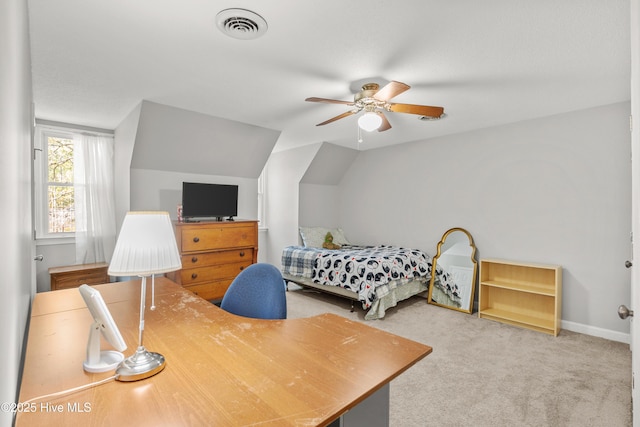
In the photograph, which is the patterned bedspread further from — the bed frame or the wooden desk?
the wooden desk

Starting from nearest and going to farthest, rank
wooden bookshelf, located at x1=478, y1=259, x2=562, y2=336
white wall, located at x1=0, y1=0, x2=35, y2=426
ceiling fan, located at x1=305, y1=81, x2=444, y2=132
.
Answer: white wall, located at x1=0, y1=0, x2=35, y2=426
ceiling fan, located at x1=305, y1=81, x2=444, y2=132
wooden bookshelf, located at x1=478, y1=259, x2=562, y2=336

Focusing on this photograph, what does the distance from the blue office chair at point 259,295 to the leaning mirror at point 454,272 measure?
3095 mm

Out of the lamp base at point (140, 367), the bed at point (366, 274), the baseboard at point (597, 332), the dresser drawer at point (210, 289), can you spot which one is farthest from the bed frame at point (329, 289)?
the lamp base at point (140, 367)

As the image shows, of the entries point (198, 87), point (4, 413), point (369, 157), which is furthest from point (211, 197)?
point (4, 413)

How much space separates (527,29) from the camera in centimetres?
187

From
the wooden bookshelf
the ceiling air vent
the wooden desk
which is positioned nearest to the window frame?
the wooden desk

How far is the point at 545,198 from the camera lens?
3.53 metres

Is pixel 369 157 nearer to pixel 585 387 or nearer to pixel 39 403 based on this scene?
pixel 585 387

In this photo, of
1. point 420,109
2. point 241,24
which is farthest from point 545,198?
point 241,24

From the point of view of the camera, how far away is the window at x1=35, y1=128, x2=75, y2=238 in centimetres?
368

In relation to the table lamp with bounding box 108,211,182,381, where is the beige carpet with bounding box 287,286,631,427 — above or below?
below

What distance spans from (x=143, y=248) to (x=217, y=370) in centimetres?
49

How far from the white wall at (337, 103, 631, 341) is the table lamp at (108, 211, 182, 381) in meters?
3.97

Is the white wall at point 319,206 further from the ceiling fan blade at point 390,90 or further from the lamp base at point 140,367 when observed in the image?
the lamp base at point 140,367
